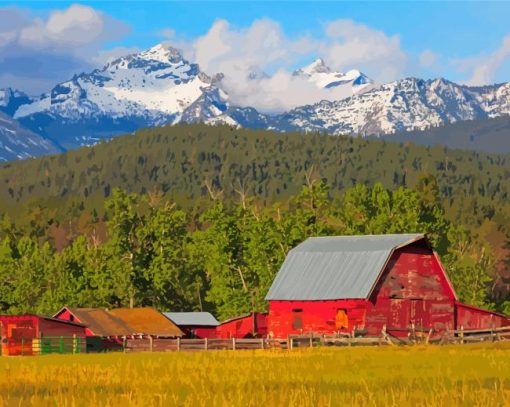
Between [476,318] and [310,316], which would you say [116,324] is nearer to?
[310,316]

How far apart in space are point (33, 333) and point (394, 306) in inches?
1014

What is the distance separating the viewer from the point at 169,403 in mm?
22469

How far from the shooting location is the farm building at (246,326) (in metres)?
94.9

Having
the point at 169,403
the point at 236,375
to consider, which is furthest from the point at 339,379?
the point at 169,403

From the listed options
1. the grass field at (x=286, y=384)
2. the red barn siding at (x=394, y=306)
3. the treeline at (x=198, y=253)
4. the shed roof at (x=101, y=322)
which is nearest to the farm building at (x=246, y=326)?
the treeline at (x=198, y=253)

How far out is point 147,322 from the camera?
9331 centimetres

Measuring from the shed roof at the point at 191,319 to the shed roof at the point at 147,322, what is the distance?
11.8 feet

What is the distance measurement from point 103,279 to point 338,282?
29.9 metres

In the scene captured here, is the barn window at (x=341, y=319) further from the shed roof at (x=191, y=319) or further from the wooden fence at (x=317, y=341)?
the shed roof at (x=191, y=319)

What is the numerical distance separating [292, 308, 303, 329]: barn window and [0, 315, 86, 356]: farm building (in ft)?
48.9

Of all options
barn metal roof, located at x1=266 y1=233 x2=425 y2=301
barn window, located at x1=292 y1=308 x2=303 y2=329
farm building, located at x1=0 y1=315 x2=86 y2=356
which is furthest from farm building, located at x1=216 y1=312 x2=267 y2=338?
farm building, located at x1=0 y1=315 x2=86 y2=356

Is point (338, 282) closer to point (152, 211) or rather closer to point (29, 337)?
point (29, 337)

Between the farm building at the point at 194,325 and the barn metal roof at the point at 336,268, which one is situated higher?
the barn metal roof at the point at 336,268

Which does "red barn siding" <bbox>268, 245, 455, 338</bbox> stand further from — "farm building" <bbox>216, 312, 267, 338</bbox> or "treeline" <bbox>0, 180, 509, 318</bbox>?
"treeline" <bbox>0, 180, 509, 318</bbox>
